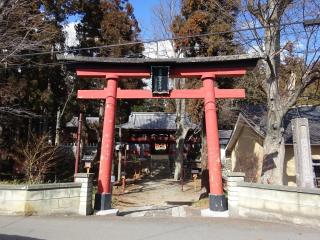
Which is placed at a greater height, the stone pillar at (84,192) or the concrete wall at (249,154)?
the concrete wall at (249,154)

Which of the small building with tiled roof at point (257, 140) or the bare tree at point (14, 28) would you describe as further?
the small building with tiled roof at point (257, 140)

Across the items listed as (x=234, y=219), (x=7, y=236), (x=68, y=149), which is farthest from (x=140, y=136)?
(x=7, y=236)

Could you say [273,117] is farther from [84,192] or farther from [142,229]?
[142,229]

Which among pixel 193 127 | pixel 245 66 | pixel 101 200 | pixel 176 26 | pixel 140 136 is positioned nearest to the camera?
pixel 101 200

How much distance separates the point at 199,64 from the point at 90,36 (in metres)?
13.2

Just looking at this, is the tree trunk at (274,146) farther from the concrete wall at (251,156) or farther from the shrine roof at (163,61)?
the concrete wall at (251,156)

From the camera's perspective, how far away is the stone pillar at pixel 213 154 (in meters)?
13.3

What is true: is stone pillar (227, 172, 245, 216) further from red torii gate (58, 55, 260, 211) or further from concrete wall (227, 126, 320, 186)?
concrete wall (227, 126, 320, 186)

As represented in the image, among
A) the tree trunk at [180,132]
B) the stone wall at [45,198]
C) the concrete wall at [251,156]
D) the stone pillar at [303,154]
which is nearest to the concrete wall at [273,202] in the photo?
the stone pillar at [303,154]

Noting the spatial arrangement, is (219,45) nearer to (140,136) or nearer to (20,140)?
(20,140)

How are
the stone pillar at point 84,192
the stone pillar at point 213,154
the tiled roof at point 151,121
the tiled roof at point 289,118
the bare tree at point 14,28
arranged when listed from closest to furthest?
the stone pillar at point 84,192
the stone pillar at point 213,154
the bare tree at point 14,28
the tiled roof at point 289,118
the tiled roof at point 151,121

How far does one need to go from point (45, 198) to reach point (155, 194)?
1295cm

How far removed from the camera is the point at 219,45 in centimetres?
2039

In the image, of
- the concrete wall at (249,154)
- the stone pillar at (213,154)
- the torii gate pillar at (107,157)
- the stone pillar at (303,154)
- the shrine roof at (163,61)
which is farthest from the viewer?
the concrete wall at (249,154)
